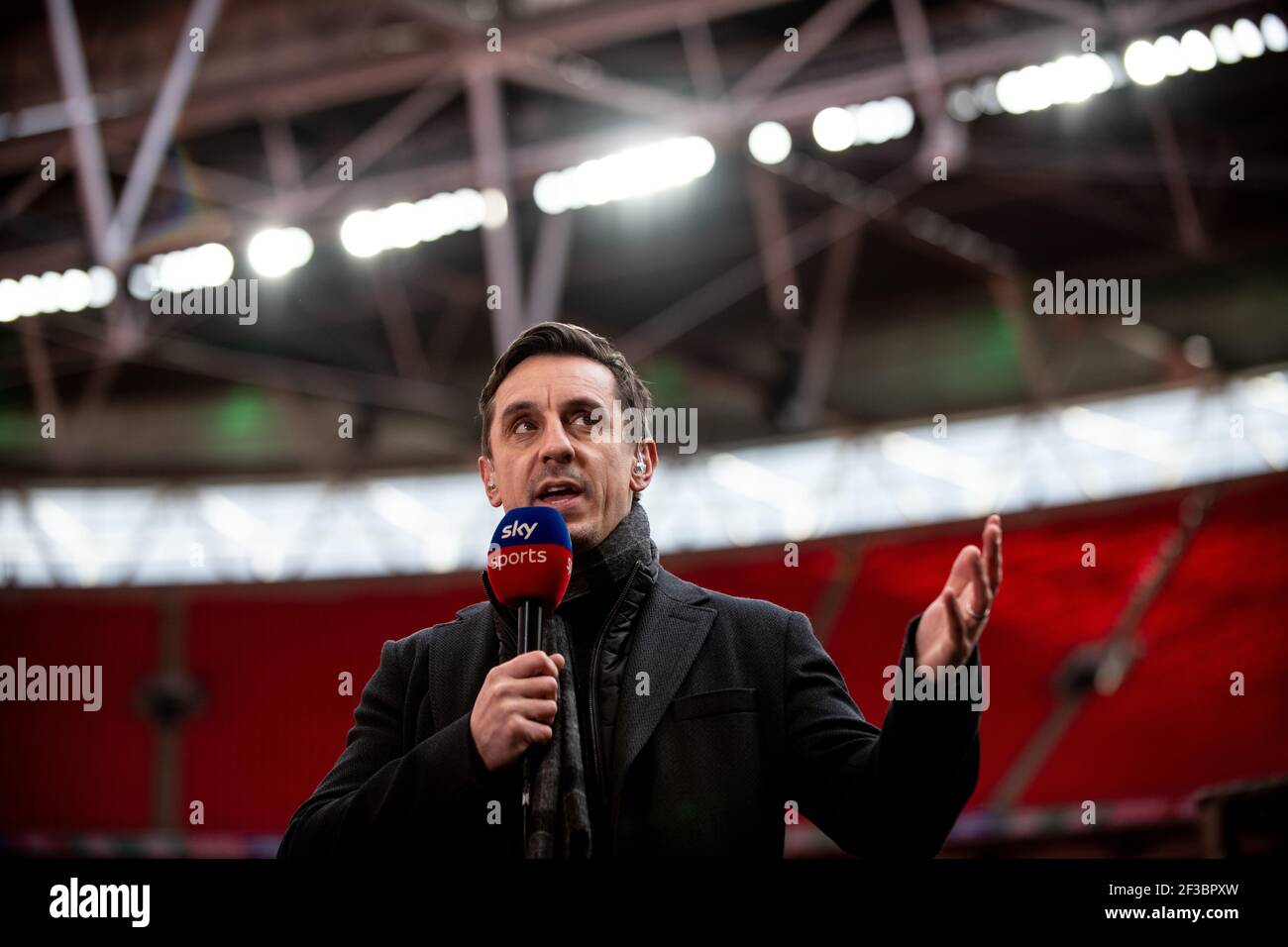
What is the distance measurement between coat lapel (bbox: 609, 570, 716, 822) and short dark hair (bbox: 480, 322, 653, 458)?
18.2 inches

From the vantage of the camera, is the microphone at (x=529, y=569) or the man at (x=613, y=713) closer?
the man at (x=613, y=713)

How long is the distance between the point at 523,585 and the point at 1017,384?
58.6ft

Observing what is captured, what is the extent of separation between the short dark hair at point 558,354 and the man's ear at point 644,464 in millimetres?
83

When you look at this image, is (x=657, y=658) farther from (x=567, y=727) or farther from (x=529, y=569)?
(x=529, y=569)

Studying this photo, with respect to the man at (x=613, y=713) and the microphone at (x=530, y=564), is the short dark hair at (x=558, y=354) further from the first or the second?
the microphone at (x=530, y=564)

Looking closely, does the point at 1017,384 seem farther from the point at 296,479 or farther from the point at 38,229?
the point at 38,229

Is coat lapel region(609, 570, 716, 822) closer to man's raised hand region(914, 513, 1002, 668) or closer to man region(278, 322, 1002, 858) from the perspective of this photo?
man region(278, 322, 1002, 858)

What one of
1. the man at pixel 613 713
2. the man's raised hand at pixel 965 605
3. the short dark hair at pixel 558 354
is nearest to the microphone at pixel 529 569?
the man at pixel 613 713

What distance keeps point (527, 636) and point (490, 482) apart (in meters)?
0.63

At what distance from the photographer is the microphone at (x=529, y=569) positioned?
8.07ft

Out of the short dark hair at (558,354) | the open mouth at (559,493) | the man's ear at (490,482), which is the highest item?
the short dark hair at (558,354)

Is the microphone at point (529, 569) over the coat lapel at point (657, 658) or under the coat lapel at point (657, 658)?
over

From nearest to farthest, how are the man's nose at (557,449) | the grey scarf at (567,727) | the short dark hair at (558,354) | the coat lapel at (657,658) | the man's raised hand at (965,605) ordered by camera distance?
the man's raised hand at (965,605)
the grey scarf at (567,727)
the coat lapel at (657,658)
the man's nose at (557,449)
the short dark hair at (558,354)

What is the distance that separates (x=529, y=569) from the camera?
2.46m
